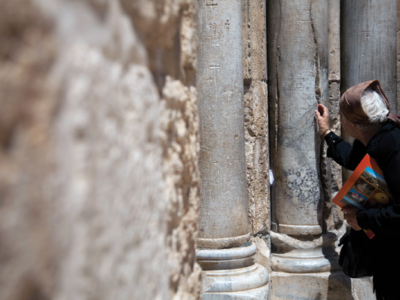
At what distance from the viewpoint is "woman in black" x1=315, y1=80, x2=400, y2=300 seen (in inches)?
73.2

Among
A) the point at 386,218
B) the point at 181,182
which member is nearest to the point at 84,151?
A: the point at 181,182

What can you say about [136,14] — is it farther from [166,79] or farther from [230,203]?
[230,203]

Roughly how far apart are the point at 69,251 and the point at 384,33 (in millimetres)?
3397

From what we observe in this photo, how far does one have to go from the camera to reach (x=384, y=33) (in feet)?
10.3

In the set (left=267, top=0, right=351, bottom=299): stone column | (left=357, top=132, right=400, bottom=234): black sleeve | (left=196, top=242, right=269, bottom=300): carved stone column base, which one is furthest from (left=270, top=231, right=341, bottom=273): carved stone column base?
(left=357, top=132, right=400, bottom=234): black sleeve

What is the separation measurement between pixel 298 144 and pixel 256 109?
0.42 m

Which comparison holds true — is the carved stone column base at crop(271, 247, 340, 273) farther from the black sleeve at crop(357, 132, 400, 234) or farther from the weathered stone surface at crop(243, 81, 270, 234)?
the black sleeve at crop(357, 132, 400, 234)

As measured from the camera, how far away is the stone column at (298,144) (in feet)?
9.74

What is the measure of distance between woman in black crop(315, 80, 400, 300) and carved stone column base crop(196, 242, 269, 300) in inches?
26.5

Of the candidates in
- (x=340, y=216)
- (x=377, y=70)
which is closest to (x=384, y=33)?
(x=377, y=70)

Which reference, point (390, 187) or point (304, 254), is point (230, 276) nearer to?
point (304, 254)

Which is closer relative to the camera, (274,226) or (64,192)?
(64,192)

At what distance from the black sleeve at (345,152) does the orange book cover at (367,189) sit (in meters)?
0.41

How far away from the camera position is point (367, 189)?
202 centimetres
